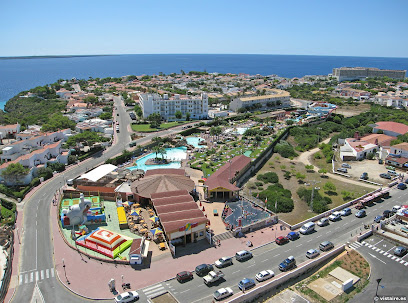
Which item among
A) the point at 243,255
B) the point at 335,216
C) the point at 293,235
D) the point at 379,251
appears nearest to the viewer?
the point at 243,255

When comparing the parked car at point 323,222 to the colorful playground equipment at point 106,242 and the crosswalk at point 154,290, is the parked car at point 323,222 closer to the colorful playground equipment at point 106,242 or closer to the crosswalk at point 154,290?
the crosswalk at point 154,290

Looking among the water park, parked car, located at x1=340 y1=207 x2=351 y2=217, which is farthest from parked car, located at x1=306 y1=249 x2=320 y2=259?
parked car, located at x1=340 y1=207 x2=351 y2=217

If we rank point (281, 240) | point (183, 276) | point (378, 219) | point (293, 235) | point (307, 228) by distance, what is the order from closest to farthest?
point (183, 276), point (281, 240), point (293, 235), point (307, 228), point (378, 219)

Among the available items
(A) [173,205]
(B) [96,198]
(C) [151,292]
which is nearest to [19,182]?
(B) [96,198]

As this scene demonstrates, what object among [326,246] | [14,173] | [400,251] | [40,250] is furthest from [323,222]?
[14,173]

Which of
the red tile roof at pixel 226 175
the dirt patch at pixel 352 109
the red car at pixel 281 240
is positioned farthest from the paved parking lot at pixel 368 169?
the dirt patch at pixel 352 109

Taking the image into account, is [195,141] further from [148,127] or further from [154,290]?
[154,290]

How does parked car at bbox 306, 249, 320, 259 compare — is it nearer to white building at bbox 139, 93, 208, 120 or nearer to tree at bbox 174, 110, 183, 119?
tree at bbox 174, 110, 183, 119
